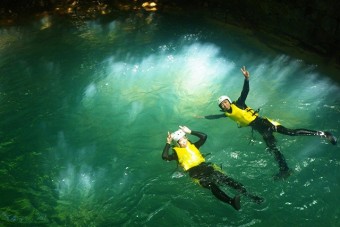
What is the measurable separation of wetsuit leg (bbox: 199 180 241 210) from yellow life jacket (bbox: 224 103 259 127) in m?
2.15

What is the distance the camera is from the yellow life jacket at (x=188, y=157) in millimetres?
6688

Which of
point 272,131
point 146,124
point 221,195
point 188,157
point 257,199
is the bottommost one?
point 146,124

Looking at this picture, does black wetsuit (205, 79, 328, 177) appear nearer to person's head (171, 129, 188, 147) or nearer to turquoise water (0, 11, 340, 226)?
turquoise water (0, 11, 340, 226)

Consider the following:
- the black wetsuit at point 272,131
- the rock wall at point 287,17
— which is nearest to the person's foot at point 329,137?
the black wetsuit at point 272,131

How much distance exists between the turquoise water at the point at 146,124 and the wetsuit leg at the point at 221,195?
53cm

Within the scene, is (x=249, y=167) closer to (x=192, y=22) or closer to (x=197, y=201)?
(x=197, y=201)

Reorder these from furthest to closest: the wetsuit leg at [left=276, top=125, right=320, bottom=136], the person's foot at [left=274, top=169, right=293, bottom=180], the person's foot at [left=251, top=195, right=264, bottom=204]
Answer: the wetsuit leg at [left=276, top=125, right=320, bottom=136], the person's foot at [left=274, top=169, right=293, bottom=180], the person's foot at [left=251, top=195, right=264, bottom=204]

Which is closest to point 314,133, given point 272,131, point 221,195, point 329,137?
point 329,137

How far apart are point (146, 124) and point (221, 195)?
409 centimetres

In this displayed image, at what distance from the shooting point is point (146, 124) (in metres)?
9.58

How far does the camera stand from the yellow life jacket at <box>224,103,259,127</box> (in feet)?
25.4

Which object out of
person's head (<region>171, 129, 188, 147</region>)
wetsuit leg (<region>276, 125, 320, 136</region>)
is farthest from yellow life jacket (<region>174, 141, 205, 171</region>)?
wetsuit leg (<region>276, 125, 320, 136</region>)

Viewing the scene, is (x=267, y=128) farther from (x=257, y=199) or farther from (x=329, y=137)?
(x=257, y=199)

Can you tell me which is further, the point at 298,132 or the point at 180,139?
the point at 298,132
